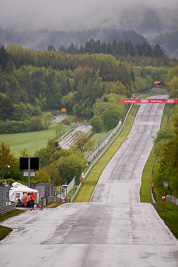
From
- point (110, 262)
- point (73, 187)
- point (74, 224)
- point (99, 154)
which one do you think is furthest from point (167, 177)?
point (99, 154)

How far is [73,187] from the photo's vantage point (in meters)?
95.2

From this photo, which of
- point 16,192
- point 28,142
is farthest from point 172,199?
point 28,142

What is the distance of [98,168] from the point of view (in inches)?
4488

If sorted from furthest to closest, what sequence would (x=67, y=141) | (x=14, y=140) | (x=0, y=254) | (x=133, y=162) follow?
(x=14, y=140), (x=67, y=141), (x=133, y=162), (x=0, y=254)

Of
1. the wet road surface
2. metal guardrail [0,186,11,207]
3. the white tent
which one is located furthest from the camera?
the white tent

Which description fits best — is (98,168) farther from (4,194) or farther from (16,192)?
(4,194)

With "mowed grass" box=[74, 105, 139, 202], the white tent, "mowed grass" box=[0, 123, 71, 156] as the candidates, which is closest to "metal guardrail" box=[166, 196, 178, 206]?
the white tent

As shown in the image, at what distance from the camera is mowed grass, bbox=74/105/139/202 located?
284 ft

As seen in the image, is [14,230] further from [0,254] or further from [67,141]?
[67,141]

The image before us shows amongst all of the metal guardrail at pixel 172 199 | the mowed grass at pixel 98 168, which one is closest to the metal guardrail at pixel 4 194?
the metal guardrail at pixel 172 199

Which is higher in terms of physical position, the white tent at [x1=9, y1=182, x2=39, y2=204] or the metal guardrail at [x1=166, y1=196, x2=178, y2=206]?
the white tent at [x1=9, y1=182, x2=39, y2=204]

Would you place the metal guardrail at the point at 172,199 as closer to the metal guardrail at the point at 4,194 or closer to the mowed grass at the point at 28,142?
the metal guardrail at the point at 4,194

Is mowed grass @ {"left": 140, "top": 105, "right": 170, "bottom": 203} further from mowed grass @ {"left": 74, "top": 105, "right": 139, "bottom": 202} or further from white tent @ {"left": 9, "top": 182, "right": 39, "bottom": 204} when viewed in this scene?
white tent @ {"left": 9, "top": 182, "right": 39, "bottom": 204}

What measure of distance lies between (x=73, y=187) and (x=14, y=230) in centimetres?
6628
